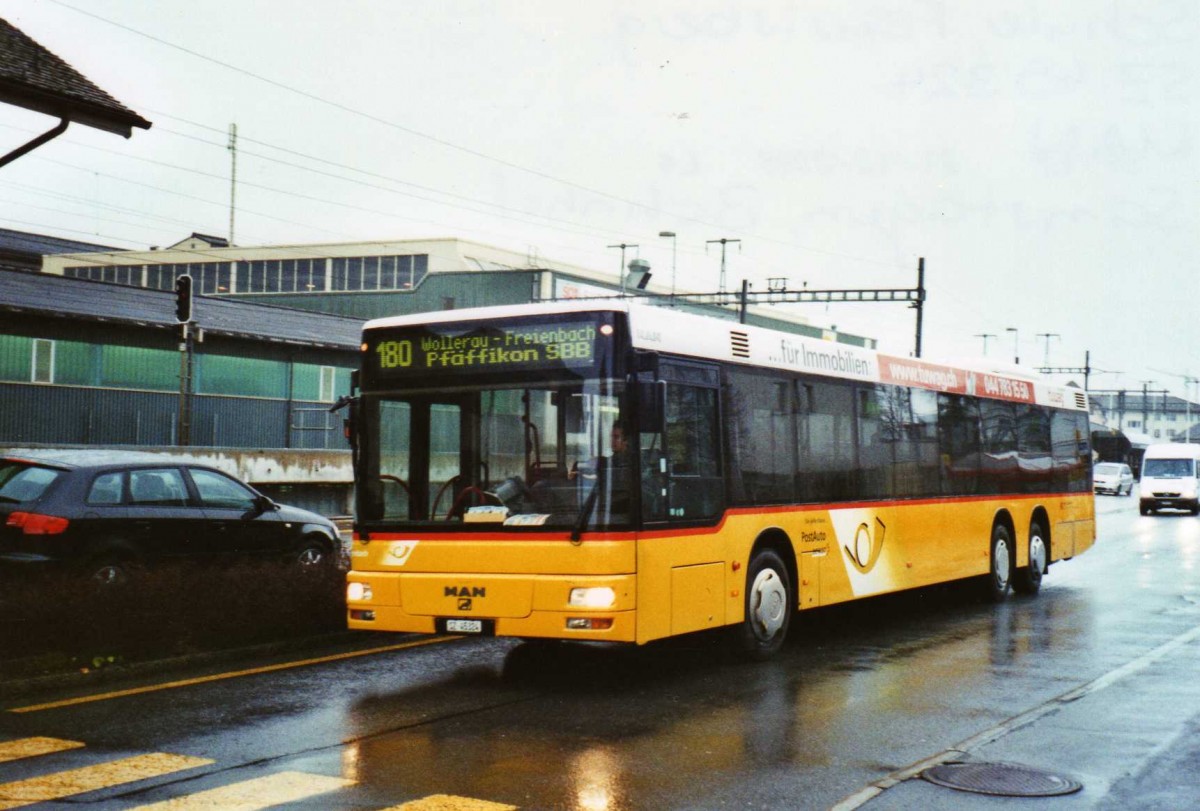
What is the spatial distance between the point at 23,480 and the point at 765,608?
693cm

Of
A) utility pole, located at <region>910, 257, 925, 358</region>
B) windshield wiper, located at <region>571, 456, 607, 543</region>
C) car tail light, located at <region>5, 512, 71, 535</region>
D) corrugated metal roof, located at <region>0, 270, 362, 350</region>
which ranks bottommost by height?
car tail light, located at <region>5, 512, 71, 535</region>

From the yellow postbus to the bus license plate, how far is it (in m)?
0.02

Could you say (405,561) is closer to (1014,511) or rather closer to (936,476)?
(936,476)

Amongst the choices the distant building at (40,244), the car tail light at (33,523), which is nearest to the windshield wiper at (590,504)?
the car tail light at (33,523)

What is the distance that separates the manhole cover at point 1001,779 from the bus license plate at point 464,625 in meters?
3.65

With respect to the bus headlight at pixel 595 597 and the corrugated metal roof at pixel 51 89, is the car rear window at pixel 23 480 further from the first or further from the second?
the bus headlight at pixel 595 597

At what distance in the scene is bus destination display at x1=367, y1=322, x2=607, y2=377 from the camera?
991 centimetres

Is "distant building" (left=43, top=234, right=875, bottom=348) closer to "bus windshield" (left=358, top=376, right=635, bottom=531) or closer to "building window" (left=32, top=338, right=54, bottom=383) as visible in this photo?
"building window" (left=32, top=338, right=54, bottom=383)

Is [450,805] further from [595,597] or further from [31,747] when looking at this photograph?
[595,597]

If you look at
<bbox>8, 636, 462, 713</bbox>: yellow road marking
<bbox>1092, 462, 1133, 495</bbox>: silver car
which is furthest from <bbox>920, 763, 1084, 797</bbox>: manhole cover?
<bbox>1092, 462, 1133, 495</bbox>: silver car

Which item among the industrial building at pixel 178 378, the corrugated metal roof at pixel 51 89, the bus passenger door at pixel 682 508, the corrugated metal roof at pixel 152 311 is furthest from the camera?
the corrugated metal roof at pixel 152 311

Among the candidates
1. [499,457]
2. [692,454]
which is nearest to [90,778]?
[499,457]

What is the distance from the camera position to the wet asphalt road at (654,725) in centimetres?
684

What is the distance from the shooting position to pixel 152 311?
35969mm
